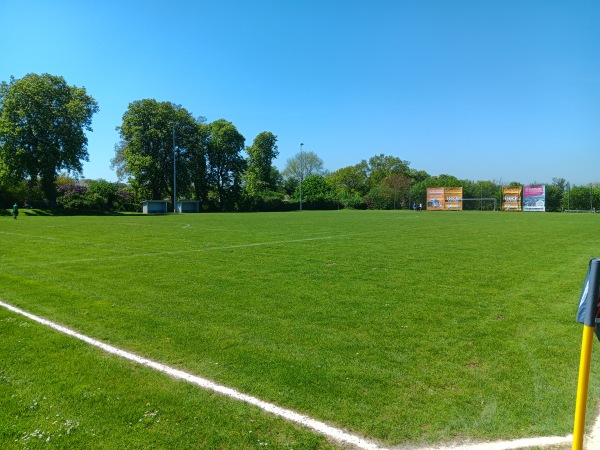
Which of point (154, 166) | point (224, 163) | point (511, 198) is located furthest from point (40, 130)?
point (511, 198)

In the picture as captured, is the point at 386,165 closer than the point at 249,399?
No

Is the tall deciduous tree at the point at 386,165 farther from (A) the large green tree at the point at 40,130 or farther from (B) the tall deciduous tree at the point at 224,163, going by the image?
Answer: (A) the large green tree at the point at 40,130

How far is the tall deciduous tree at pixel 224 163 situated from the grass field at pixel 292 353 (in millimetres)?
64183

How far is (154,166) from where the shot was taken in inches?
2432

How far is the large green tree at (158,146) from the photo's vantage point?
2431 inches

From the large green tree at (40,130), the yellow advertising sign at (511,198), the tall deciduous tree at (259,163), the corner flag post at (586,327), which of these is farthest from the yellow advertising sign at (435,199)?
the corner flag post at (586,327)

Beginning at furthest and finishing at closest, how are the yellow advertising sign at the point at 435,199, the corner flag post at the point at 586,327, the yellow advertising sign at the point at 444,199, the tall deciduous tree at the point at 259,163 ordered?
1. the tall deciduous tree at the point at 259,163
2. the yellow advertising sign at the point at 435,199
3. the yellow advertising sign at the point at 444,199
4. the corner flag post at the point at 586,327

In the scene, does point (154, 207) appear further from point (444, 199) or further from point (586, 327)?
point (586, 327)

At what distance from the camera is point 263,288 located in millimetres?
8430

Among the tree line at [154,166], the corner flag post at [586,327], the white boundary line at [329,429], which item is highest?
the tree line at [154,166]

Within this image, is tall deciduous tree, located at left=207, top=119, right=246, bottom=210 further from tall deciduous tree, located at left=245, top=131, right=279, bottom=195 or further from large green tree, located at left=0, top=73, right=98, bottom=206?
large green tree, located at left=0, top=73, right=98, bottom=206

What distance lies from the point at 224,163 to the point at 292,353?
2824 inches

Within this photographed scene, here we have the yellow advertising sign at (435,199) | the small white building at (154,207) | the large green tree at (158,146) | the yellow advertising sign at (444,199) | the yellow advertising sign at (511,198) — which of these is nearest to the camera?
the small white building at (154,207)

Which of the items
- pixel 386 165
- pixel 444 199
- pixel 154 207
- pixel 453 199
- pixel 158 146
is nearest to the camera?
pixel 154 207
